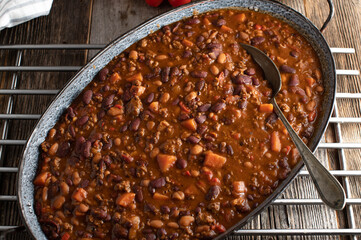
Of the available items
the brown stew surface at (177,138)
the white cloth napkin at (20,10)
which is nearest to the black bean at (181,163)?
the brown stew surface at (177,138)

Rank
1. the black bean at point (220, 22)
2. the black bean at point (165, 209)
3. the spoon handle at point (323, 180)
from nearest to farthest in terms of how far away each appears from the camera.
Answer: the spoon handle at point (323, 180)
the black bean at point (165, 209)
the black bean at point (220, 22)

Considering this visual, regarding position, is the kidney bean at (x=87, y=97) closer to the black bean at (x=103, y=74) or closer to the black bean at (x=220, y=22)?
the black bean at (x=103, y=74)

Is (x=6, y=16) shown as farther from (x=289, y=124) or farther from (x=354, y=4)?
(x=354, y=4)

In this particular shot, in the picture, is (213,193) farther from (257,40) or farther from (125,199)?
(257,40)

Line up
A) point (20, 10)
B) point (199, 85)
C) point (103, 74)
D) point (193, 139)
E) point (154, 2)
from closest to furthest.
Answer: point (193, 139), point (199, 85), point (103, 74), point (20, 10), point (154, 2)

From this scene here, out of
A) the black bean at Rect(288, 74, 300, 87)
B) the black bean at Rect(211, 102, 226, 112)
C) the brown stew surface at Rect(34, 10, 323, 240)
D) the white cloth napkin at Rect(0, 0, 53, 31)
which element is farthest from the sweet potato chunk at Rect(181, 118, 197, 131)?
the white cloth napkin at Rect(0, 0, 53, 31)

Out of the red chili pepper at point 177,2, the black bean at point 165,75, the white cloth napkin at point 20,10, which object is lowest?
the black bean at point 165,75

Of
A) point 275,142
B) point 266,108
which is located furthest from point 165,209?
point 266,108

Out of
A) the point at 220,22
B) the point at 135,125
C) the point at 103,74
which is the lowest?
the point at 135,125
